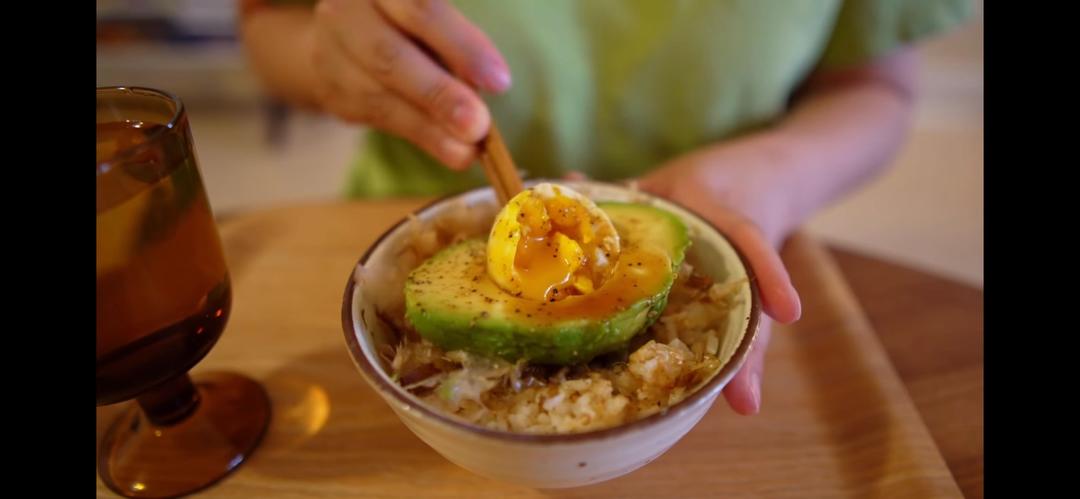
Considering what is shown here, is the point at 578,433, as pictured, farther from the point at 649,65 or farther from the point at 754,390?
the point at 649,65

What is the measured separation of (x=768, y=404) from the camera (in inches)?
31.5

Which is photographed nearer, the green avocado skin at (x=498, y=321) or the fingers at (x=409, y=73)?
the green avocado skin at (x=498, y=321)

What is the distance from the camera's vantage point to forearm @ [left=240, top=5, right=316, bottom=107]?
3.77 feet

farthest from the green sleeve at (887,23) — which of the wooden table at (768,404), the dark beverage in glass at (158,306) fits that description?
the dark beverage in glass at (158,306)

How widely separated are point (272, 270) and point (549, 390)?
0.64m

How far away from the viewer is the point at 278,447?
0.75 metres

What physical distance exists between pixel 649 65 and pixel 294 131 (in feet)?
8.72

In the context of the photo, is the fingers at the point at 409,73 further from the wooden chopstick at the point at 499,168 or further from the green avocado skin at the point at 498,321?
the green avocado skin at the point at 498,321

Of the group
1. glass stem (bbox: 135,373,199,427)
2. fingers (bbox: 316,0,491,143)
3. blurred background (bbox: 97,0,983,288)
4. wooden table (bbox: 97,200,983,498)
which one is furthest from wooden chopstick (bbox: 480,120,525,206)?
blurred background (bbox: 97,0,983,288)

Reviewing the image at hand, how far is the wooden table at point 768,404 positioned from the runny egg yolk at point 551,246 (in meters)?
0.22

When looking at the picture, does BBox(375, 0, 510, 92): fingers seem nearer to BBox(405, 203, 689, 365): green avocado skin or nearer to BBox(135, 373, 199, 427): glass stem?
BBox(405, 203, 689, 365): green avocado skin

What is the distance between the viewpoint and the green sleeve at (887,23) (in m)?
1.17
